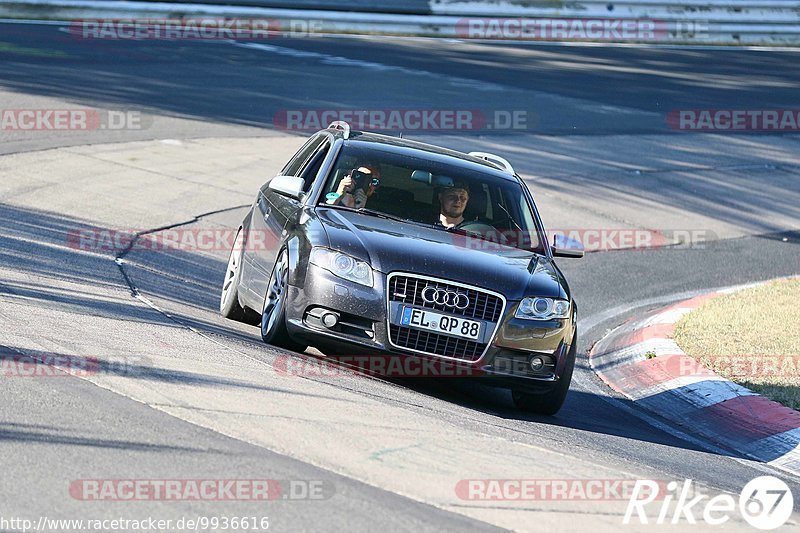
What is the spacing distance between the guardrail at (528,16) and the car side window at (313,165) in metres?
18.2

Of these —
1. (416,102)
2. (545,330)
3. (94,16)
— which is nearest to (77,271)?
(545,330)

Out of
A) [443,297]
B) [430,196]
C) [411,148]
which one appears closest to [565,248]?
[430,196]

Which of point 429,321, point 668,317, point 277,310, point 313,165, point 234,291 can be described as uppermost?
point 313,165

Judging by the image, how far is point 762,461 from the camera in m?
8.43

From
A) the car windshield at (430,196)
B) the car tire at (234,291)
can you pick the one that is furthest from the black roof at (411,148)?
the car tire at (234,291)

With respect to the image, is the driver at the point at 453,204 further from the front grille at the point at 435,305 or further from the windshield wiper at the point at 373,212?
the front grille at the point at 435,305

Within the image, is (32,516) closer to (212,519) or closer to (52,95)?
(212,519)

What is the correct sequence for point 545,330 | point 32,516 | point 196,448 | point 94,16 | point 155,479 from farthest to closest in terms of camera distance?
point 94,16 → point 545,330 → point 196,448 → point 155,479 → point 32,516

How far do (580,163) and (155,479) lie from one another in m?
15.2

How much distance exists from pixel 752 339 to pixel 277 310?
4835mm

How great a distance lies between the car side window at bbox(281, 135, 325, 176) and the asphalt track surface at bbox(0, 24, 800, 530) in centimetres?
131

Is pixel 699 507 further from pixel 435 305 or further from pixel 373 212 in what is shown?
pixel 373 212

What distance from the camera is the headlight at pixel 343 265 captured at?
809cm

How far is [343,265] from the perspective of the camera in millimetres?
8164
